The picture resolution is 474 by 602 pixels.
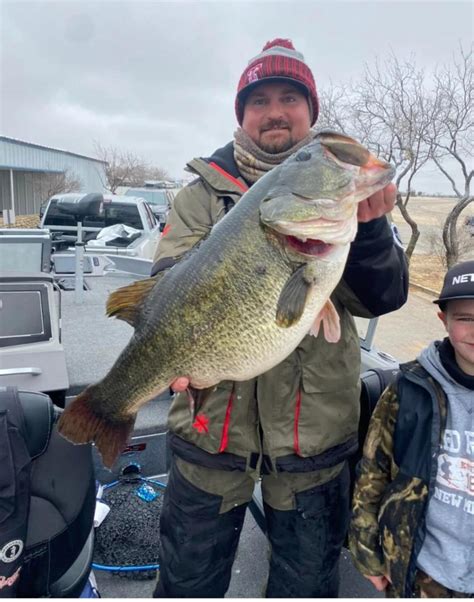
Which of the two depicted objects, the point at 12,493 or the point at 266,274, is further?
the point at 12,493

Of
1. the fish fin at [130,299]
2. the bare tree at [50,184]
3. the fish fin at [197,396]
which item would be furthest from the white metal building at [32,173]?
the fish fin at [197,396]

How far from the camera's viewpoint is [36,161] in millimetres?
32688

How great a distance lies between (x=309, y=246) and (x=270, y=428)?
2.51 ft

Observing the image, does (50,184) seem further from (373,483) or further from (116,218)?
(373,483)

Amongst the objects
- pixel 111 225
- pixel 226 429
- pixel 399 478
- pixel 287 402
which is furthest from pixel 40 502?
pixel 111 225

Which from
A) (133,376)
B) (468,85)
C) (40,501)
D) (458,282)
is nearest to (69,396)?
(40,501)

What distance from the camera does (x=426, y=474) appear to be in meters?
1.91

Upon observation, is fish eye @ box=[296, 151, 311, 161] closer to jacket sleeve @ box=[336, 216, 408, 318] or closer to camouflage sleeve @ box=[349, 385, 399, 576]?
jacket sleeve @ box=[336, 216, 408, 318]

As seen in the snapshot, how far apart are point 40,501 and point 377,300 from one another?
5.28 feet

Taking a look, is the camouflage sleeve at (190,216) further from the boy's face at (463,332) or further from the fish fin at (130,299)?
the boy's face at (463,332)

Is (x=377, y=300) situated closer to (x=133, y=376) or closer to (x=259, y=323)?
(x=259, y=323)

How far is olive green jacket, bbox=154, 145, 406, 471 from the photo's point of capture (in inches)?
78.5

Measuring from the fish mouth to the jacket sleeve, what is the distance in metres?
0.18

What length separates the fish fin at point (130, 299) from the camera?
1878mm
